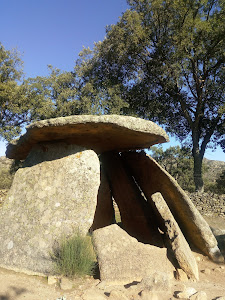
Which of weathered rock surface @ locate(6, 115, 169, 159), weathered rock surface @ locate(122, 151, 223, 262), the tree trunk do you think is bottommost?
weathered rock surface @ locate(122, 151, 223, 262)

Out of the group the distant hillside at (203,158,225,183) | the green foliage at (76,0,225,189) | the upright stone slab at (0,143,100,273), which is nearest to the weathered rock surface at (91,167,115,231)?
the upright stone slab at (0,143,100,273)

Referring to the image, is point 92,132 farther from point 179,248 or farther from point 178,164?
point 178,164

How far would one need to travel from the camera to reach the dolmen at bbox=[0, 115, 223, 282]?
158 inches

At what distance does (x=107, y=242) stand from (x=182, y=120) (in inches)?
603

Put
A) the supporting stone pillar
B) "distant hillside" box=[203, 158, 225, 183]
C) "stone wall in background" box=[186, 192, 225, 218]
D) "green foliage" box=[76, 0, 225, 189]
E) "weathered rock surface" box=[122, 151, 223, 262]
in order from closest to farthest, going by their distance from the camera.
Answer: "weathered rock surface" box=[122, 151, 223, 262]
the supporting stone pillar
"stone wall in background" box=[186, 192, 225, 218]
"green foliage" box=[76, 0, 225, 189]
"distant hillside" box=[203, 158, 225, 183]

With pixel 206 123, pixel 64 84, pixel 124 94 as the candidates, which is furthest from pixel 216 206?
pixel 64 84

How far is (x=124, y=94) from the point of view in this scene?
16500 millimetres

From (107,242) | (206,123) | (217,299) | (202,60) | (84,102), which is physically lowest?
(217,299)

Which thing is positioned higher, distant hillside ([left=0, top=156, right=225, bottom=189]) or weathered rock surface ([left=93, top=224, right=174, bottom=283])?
distant hillside ([left=0, top=156, right=225, bottom=189])

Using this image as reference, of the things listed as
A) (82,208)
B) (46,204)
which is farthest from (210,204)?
(46,204)

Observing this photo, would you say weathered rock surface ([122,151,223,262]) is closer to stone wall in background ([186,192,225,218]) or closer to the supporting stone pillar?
the supporting stone pillar

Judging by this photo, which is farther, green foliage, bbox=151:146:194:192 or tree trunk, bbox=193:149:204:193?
green foliage, bbox=151:146:194:192

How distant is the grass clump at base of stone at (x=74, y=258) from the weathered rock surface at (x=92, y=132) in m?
1.71

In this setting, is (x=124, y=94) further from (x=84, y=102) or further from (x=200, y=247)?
(x=200, y=247)
